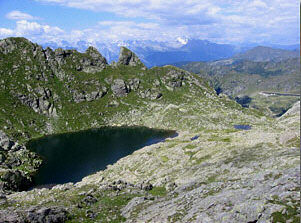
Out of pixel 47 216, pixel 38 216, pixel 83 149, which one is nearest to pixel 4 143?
pixel 83 149

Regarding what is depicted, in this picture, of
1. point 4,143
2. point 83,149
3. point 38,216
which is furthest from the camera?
point 83,149

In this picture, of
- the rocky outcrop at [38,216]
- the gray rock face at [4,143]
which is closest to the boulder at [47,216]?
the rocky outcrop at [38,216]

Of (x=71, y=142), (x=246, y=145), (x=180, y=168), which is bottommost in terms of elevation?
(x=71, y=142)

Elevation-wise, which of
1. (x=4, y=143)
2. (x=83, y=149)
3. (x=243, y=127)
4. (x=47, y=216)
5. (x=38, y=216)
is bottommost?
(x=83, y=149)

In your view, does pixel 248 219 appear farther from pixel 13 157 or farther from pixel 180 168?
pixel 13 157

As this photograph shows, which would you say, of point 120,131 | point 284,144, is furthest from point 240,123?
point 284,144

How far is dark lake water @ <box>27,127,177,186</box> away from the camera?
113 meters

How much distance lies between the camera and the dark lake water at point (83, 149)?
112806 mm

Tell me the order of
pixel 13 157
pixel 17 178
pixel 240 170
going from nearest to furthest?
pixel 240 170 < pixel 17 178 < pixel 13 157

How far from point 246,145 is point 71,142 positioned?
132 metres

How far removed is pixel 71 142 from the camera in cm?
16988

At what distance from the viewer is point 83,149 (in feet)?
496

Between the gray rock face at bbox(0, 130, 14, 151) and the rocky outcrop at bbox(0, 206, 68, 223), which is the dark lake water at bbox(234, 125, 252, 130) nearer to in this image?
the gray rock face at bbox(0, 130, 14, 151)

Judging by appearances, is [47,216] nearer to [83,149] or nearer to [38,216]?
[38,216]
